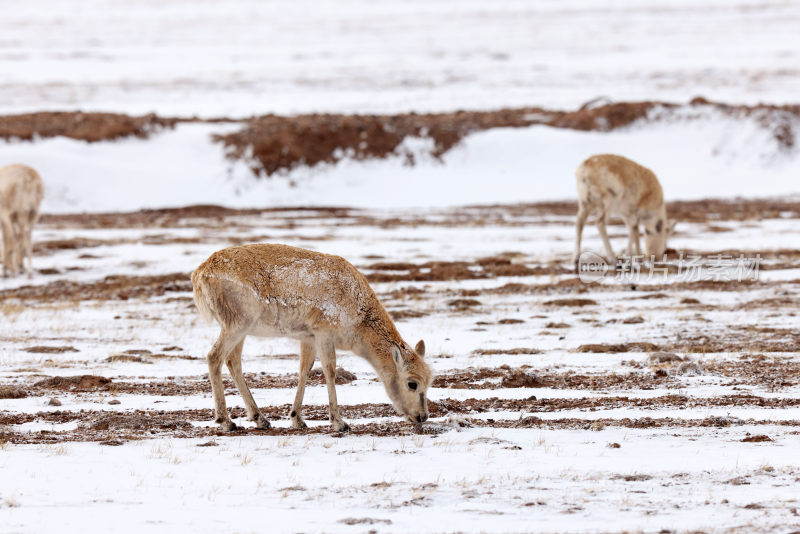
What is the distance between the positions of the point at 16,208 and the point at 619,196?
14.6 metres

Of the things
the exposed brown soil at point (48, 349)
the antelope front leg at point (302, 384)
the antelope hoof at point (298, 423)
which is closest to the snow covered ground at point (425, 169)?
the exposed brown soil at point (48, 349)

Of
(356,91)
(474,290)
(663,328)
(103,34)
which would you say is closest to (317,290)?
(663,328)

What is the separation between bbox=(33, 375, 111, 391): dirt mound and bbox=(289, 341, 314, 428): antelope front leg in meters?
3.10

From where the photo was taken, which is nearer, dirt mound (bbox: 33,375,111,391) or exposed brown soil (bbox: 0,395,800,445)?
exposed brown soil (bbox: 0,395,800,445)

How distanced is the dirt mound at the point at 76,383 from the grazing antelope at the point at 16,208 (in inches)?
481

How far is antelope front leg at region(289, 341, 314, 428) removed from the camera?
9.75 meters

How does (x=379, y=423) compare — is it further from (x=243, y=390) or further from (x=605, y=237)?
(x=605, y=237)

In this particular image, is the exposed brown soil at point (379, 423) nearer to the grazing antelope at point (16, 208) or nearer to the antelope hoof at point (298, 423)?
the antelope hoof at point (298, 423)

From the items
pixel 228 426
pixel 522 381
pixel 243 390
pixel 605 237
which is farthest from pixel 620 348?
pixel 605 237

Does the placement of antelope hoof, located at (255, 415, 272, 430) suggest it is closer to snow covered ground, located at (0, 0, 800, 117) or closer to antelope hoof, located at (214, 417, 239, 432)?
antelope hoof, located at (214, 417, 239, 432)

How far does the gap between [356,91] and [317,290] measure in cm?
6857

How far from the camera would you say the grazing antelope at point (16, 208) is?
2316 cm

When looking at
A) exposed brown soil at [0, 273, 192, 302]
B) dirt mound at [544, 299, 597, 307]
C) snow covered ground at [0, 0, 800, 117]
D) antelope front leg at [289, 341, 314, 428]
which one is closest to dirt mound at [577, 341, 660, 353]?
dirt mound at [544, 299, 597, 307]

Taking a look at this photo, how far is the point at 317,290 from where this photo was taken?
9.69m
